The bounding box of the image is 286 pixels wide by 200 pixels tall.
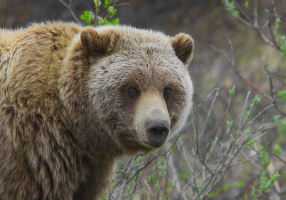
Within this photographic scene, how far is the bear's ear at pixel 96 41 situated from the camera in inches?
153

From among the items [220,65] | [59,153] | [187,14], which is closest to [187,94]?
[59,153]

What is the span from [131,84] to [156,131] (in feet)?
2.01

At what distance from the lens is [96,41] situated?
3.94 metres

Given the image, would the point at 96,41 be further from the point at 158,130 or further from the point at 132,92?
the point at 158,130

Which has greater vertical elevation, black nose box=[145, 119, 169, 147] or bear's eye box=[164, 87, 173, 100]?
bear's eye box=[164, 87, 173, 100]

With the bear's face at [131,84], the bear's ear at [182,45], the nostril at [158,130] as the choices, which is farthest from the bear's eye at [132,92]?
the bear's ear at [182,45]

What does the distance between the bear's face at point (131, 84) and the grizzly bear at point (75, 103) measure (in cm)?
1

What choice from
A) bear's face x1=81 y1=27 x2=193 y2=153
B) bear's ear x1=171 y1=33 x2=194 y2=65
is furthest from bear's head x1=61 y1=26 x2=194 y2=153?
bear's ear x1=171 y1=33 x2=194 y2=65

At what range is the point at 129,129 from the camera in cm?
388

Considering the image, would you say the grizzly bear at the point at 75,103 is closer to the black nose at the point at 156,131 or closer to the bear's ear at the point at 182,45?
the black nose at the point at 156,131

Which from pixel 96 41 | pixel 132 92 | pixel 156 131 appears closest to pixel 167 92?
pixel 132 92

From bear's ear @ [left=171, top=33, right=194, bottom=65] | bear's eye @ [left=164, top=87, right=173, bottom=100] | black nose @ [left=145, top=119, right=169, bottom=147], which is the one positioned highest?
bear's ear @ [left=171, top=33, right=194, bottom=65]

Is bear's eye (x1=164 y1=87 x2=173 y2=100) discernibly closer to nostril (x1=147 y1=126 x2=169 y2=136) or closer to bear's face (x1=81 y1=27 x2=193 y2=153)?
bear's face (x1=81 y1=27 x2=193 y2=153)

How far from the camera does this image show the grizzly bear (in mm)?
3684
